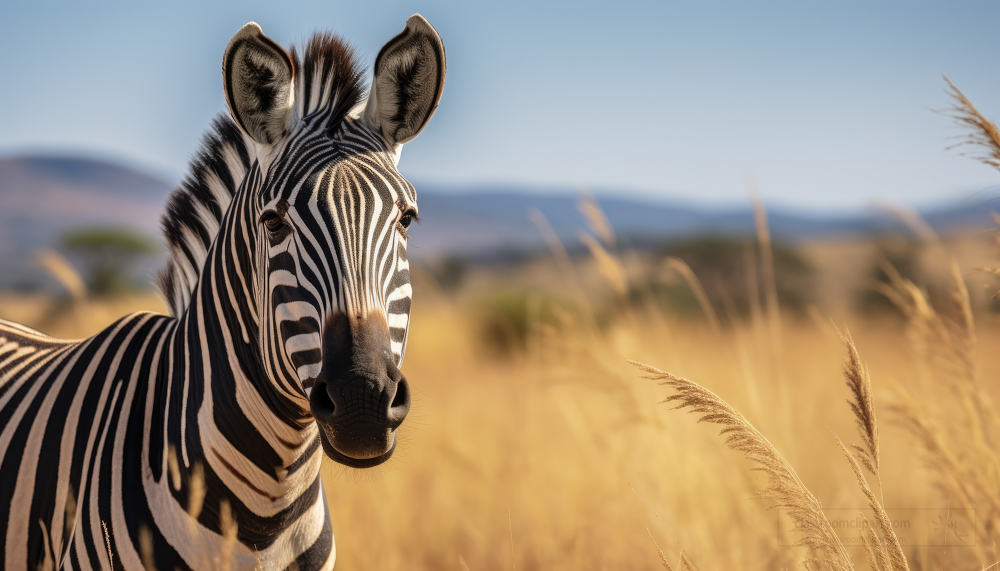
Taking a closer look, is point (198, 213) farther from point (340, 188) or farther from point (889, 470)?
point (889, 470)

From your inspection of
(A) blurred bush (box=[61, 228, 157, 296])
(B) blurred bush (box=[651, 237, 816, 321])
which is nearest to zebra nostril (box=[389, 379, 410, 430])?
(B) blurred bush (box=[651, 237, 816, 321])

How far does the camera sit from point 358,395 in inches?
63.1

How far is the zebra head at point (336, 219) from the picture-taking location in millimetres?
1660

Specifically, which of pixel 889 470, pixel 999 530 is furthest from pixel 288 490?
pixel 889 470

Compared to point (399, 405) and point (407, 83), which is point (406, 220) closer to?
point (407, 83)

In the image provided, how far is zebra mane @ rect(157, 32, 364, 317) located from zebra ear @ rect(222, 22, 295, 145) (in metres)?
0.10

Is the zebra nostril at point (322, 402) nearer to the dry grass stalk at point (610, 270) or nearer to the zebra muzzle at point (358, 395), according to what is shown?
the zebra muzzle at point (358, 395)

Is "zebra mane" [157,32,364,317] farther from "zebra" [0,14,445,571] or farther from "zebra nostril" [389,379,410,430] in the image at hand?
"zebra nostril" [389,379,410,430]

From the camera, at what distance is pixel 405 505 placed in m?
5.10

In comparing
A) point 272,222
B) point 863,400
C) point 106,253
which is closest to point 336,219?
point 272,222

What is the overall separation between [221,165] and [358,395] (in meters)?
1.60

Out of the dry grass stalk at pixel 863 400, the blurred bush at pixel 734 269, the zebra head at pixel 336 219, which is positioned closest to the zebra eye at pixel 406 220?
the zebra head at pixel 336 219

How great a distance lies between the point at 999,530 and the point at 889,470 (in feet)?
10.7

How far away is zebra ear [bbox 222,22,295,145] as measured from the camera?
202cm
